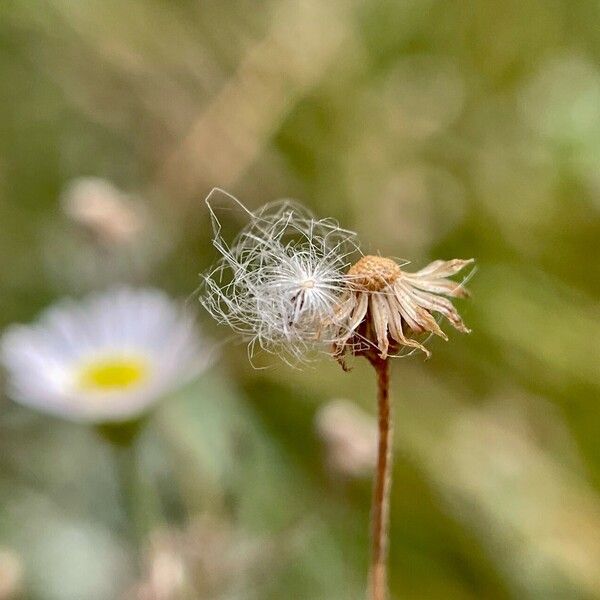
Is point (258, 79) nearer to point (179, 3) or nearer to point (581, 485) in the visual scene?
point (179, 3)

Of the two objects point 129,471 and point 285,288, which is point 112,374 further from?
point 285,288

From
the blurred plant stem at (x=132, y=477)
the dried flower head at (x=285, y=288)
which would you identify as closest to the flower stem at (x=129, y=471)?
the blurred plant stem at (x=132, y=477)

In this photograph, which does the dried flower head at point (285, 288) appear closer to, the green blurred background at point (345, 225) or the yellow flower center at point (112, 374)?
the green blurred background at point (345, 225)

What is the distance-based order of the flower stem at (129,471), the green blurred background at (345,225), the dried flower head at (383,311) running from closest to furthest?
the dried flower head at (383,311)
the flower stem at (129,471)
the green blurred background at (345,225)

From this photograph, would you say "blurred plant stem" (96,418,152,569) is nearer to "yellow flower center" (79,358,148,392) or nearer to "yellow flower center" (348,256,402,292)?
"yellow flower center" (79,358,148,392)

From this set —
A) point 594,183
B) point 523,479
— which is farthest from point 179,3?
point 523,479

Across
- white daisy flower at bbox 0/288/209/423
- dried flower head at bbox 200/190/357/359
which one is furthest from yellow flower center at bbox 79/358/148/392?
dried flower head at bbox 200/190/357/359

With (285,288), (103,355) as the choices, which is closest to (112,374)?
(103,355)
